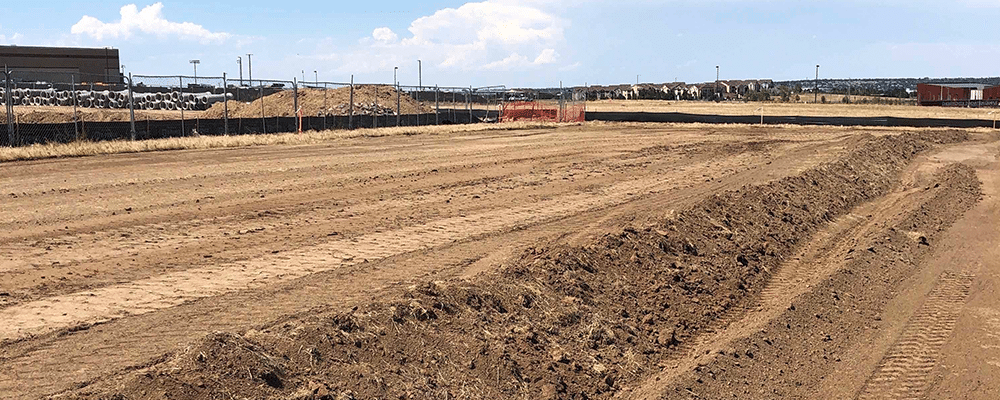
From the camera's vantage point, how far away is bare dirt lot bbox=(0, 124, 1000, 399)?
6.54 metres

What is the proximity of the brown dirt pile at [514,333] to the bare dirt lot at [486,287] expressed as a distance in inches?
1.0

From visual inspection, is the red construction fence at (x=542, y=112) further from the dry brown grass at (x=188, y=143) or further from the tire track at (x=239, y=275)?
the tire track at (x=239, y=275)

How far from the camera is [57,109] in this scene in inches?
1777

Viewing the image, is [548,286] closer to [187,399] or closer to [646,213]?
[187,399]

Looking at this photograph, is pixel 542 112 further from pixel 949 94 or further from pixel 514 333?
pixel 949 94

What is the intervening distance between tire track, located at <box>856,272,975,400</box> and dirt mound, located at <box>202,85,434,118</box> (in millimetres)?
36789

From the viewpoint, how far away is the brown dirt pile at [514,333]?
592cm

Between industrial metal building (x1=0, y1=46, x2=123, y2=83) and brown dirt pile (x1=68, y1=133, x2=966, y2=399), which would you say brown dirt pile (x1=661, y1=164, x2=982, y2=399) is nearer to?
brown dirt pile (x1=68, y1=133, x2=966, y2=399)

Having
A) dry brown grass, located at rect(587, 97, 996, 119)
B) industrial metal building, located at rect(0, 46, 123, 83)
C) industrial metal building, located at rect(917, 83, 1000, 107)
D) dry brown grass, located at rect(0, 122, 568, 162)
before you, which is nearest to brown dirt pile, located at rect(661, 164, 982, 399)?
dry brown grass, located at rect(0, 122, 568, 162)

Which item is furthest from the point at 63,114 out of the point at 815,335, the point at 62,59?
the point at 62,59

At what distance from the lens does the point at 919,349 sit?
8.19 meters

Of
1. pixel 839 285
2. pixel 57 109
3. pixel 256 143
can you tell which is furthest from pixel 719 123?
pixel 839 285

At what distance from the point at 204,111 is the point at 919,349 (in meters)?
44.1

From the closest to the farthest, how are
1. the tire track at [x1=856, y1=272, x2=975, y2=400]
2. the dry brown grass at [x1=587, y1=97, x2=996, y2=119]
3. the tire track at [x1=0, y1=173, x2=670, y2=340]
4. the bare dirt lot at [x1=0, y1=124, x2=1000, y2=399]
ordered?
the bare dirt lot at [x1=0, y1=124, x2=1000, y2=399], the tire track at [x1=856, y1=272, x2=975, y2=400], the tire track at [x1=0, y1=173, x2=670, y2=340], the dry brown grass at [x1=587, y1=97, x2=996, y2=119]
